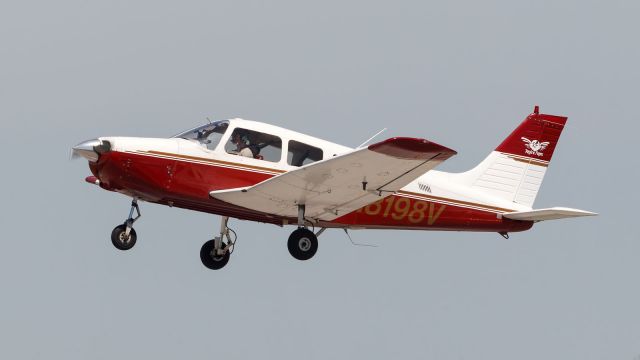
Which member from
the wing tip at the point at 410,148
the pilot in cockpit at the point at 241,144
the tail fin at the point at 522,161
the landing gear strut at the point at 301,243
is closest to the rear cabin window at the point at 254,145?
the pilot in cockpit at the point at 241,144

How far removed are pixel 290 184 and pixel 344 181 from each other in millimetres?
819

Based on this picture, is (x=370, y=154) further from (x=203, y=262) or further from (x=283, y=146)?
(x=203, y=262)

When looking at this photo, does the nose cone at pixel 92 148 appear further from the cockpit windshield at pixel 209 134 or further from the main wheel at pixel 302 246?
the main wheel at pixel 302 246

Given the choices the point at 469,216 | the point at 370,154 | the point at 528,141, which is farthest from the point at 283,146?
the point at 528,141

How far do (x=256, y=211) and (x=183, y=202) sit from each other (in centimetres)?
120

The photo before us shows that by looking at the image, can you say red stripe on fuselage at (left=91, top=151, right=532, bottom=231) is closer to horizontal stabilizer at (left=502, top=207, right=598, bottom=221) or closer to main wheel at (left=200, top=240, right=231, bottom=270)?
main wheel at (left=200, top=240, right=231, bottom=270)

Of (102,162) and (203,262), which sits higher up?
(102,162)

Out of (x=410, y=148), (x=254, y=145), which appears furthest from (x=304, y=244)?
(x=410, y=148)

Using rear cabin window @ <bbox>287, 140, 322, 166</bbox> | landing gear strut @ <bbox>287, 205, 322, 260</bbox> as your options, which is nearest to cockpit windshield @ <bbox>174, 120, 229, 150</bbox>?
rear cabin window @ <bbox>287, 140, 322, 166</bbox>

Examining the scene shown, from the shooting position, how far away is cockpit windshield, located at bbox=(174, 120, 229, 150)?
18.9 meters

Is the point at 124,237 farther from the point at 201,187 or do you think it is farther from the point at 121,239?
the point at 201,187

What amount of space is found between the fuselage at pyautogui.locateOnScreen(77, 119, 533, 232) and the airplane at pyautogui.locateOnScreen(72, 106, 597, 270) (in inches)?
0.6

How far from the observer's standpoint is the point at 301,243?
19156mm

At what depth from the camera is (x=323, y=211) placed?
19.6 m
